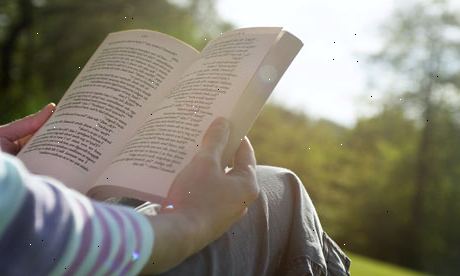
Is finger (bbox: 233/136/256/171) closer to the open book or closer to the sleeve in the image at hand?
the open book

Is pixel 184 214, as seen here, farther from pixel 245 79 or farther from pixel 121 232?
pixel 245 79

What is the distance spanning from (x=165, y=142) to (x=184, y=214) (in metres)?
0.20

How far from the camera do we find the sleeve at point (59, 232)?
A: 2.14ft

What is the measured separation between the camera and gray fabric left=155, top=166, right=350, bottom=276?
95 cm

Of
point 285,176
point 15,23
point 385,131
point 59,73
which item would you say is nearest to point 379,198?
point 385,131

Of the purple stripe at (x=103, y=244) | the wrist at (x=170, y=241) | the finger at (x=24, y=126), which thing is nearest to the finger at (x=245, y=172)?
the wrist at (x=170, y=241)

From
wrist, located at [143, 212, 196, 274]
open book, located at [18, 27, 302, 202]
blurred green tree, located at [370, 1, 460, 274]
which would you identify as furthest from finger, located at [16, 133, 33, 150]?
blurred green tree, located at [370, 1, 460, 274]

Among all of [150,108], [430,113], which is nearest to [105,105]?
[150,108]

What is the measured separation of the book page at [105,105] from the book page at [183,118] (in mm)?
60

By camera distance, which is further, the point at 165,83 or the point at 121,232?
the point at 165,83

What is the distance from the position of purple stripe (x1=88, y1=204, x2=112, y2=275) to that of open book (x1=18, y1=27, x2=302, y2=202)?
228mm

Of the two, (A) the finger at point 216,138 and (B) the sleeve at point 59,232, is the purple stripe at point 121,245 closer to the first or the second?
(B) the sleeve at point 59,232

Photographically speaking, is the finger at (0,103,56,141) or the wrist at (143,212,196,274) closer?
the wrist at (143,212,196,274)

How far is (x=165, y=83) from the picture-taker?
1236 mm
